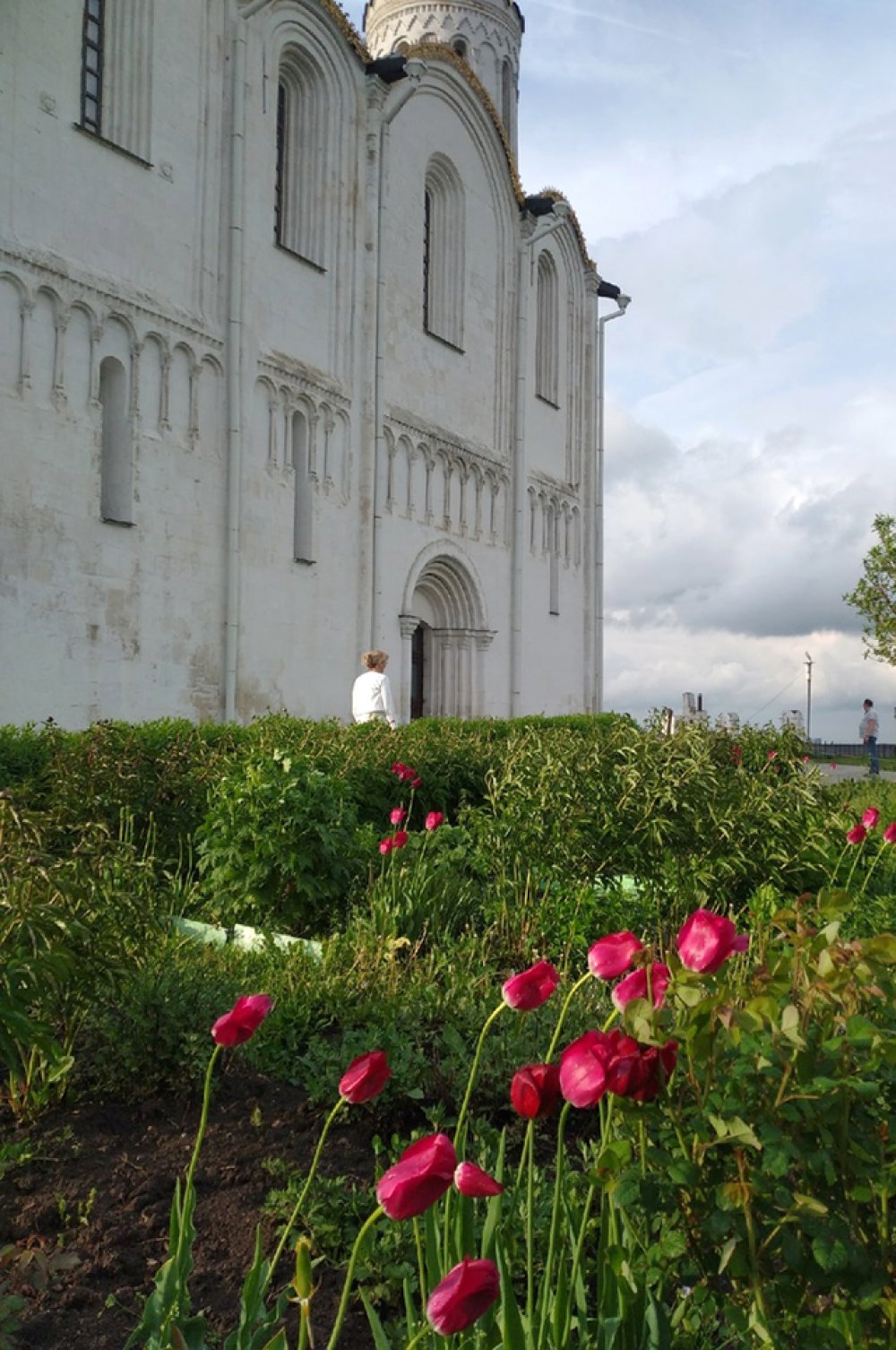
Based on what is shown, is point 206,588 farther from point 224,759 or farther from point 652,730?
point 652,730

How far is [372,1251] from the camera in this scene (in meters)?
2.50

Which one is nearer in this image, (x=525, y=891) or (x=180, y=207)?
(x=525, y=891)

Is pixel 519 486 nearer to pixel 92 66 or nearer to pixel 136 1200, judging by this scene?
pixel 92 66

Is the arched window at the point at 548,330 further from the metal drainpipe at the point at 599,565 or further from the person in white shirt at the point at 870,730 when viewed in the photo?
the person in white shirt at the point at 870,730

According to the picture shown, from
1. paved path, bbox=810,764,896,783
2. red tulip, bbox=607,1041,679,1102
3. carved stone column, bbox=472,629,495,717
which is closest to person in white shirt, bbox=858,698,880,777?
paved path, bbox=810,764,896,783

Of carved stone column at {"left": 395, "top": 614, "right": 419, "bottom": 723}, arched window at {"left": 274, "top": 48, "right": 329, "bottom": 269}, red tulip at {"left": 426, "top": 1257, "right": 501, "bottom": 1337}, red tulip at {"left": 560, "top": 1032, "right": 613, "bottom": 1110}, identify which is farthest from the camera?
carved stone column at {"left": 395, "top": 614, "right": 419, "bottom": 723}

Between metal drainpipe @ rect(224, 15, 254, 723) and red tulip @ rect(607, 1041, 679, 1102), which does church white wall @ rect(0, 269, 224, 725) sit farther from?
red tulip @ rect(607, 1041, 679, 1102)

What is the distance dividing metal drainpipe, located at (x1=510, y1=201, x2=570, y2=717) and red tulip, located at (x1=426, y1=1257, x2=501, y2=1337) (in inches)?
822

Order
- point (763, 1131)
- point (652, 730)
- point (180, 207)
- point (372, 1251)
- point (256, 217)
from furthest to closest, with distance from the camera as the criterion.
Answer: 1. point (256, 217)
2. point (180, 207)
3. point (652, 730)
4. point (372, 1251)
5. point (763, 1131)

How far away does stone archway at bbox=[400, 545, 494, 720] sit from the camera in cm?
2108

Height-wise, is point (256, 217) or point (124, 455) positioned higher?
point (256, 217)

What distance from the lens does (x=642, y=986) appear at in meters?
1.95

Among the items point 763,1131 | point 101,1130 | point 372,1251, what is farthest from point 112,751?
point 763,1131

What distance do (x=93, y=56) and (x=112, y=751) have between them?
1087 cm
